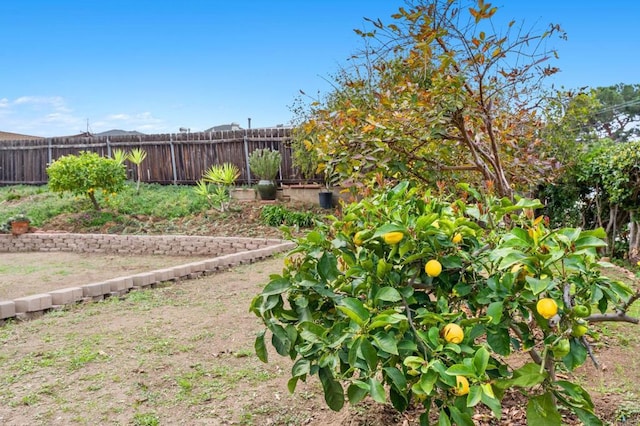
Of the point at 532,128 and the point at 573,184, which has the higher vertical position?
the point at 532,128

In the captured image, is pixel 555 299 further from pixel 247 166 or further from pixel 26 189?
pixel 26 189

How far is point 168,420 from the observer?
90.1 inches

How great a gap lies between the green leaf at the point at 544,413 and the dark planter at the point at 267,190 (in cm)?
967

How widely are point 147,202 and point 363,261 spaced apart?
10.4 m

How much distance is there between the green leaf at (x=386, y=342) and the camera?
1.23 meters

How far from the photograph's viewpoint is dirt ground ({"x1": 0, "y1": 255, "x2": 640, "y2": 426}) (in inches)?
89.8

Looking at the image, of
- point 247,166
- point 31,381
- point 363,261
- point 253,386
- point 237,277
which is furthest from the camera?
point 247,166

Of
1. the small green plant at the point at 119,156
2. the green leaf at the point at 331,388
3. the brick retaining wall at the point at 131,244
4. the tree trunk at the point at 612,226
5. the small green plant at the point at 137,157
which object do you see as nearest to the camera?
the green leaf at the point at 331,388

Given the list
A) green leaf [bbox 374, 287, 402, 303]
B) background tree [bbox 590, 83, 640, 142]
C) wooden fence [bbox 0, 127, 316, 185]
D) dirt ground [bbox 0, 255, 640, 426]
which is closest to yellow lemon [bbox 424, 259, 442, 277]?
green leaf [bbox 374, 287, 402, 303]

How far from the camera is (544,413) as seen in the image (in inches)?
50.4

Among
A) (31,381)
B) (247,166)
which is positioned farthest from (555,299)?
(247,166)

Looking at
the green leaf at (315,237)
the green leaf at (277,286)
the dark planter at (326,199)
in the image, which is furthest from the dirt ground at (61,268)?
the green leaf at (315,237)

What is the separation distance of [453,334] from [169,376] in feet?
6.80

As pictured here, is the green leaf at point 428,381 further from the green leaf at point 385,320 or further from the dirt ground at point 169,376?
the dirt ground at point 169,376
